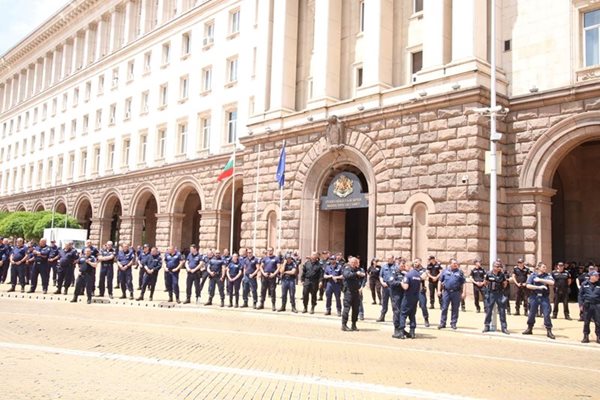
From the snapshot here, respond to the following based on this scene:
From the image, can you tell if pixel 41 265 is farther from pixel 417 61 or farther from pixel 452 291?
pixel 417 61

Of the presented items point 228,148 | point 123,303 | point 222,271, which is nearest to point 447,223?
point 222,271

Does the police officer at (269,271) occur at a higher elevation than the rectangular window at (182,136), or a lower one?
lower

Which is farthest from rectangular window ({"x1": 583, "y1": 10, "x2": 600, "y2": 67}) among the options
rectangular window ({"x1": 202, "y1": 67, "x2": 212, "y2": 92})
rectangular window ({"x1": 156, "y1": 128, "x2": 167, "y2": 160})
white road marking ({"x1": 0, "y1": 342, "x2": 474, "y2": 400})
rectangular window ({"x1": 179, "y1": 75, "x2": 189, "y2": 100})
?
rectangular window ({"x1": 156, "y1": 128, "x2": 167, "y2": 160})

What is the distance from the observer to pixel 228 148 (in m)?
36.6

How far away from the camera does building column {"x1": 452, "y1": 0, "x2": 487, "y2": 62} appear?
883 inches

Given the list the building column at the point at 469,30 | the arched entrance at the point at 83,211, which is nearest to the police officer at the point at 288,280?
the building column at the point at 469,30

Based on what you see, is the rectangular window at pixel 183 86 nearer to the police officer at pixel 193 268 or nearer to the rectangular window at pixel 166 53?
the rectangular window at pixel 166 53

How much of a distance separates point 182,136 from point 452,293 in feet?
94.5

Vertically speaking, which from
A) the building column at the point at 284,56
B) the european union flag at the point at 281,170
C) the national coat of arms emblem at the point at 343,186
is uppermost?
the building column at the point at 284,56

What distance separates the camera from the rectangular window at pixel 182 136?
40.8 metres

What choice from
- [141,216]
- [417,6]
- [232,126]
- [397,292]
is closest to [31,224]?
[141,216]

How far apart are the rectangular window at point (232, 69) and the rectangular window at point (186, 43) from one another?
5.22m

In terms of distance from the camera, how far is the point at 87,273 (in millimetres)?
19969

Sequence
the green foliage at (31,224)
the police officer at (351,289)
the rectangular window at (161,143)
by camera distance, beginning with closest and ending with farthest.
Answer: the police officer at (351,289) < the rectangular window at (161,143) < the green foliage at (31,224)
